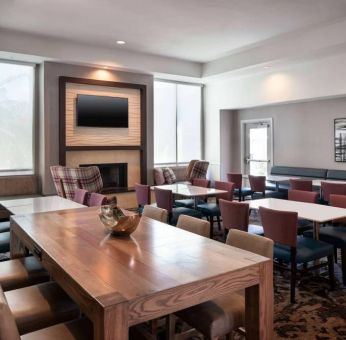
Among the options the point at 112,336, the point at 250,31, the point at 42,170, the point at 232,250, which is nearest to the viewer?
the point at 112,336

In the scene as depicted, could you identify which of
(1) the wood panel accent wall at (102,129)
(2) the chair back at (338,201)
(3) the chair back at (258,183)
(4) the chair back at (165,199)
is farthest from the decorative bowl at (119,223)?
(1) the wood panel accent wall at (102,129)

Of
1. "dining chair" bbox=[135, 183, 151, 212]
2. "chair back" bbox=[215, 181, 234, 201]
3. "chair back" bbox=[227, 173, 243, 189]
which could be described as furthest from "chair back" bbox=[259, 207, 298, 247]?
"chair back" bbox=[227, 173, 243, 189]

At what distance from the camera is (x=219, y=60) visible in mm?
7918

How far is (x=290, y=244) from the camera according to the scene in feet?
9.77

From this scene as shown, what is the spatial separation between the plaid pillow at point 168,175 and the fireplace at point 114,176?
2.97ft

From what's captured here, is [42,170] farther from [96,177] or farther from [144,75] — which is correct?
[144,75]

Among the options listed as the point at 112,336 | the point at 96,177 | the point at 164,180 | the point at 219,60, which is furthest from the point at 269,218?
the point at 219,60

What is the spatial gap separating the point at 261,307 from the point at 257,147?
24.2 feet

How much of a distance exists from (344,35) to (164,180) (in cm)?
448

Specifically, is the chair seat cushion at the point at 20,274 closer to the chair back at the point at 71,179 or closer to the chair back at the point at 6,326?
the chair back at the point at 6,326

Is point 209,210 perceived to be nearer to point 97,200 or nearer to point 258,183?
point 97,200

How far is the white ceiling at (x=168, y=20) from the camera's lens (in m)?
4.98

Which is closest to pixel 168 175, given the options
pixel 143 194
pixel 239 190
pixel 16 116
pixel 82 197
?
pixel 239 190

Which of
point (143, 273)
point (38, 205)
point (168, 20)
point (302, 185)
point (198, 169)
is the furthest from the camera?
point (198, 169)
